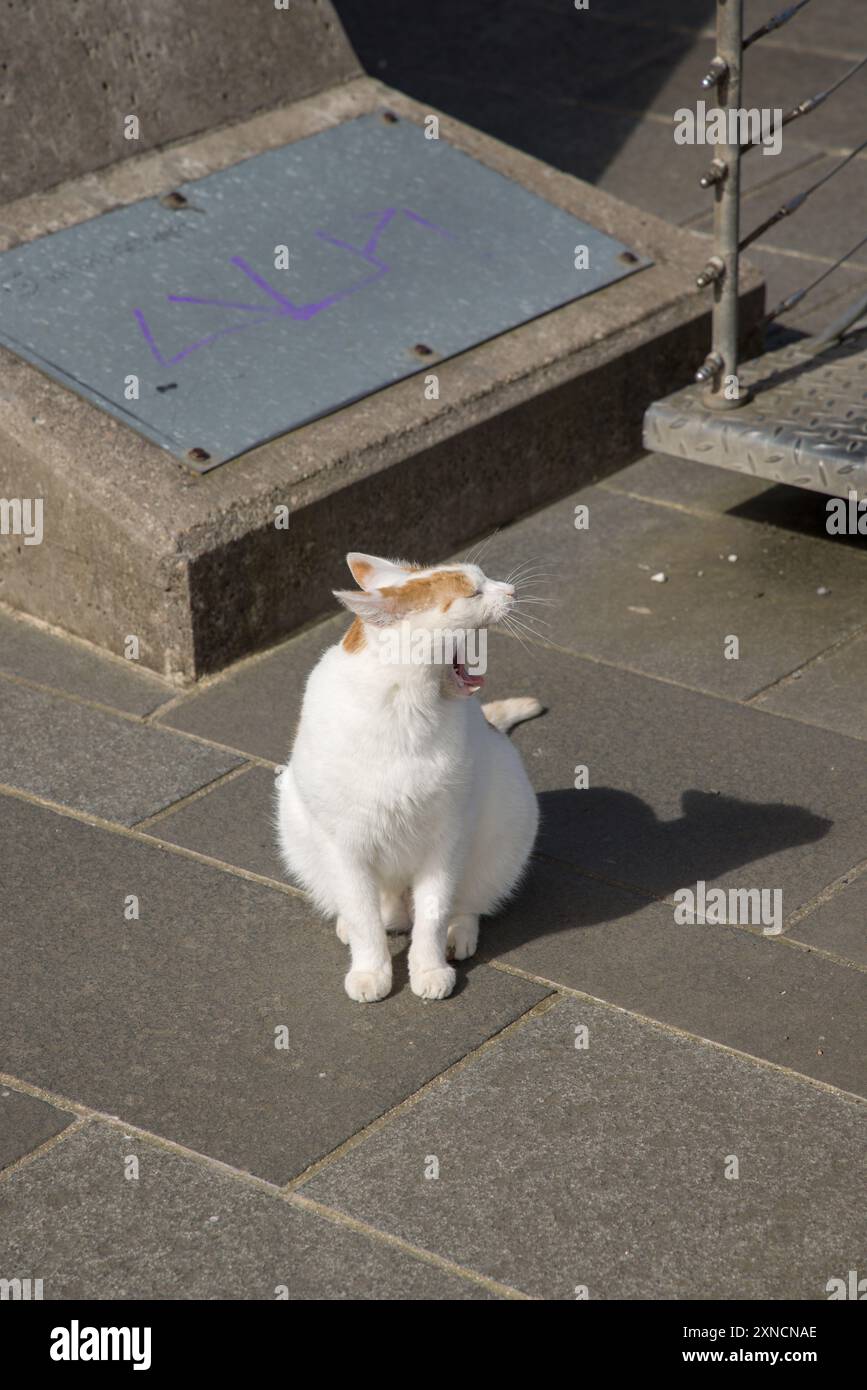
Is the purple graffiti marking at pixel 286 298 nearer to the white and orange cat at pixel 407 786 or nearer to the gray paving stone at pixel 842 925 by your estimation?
the white and orange cat at pixel 407 786

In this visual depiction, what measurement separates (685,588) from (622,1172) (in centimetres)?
268

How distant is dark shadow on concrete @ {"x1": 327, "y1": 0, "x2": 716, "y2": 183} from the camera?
922 centimetres

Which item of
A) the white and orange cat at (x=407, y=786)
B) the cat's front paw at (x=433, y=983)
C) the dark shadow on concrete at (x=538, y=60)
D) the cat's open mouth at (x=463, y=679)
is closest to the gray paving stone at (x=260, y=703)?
the white and orange cat at (x=407, y=786)

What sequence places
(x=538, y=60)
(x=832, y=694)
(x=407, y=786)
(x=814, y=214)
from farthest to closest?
(x=538, y=60) → (x=814, y=214) → (x=832, y=694) → (x=407, y=786)

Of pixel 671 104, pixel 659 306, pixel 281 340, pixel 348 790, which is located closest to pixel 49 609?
pixel 281 340

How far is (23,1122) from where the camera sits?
3.82 metres

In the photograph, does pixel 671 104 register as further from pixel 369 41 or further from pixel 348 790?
pixel 348 790

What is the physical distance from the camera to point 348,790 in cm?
395

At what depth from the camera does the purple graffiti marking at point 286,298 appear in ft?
18.9

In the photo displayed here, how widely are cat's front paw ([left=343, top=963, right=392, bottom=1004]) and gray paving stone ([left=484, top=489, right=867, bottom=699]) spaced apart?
5.59 feet

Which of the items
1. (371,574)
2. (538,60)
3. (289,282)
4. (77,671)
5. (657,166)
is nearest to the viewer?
(371,574)

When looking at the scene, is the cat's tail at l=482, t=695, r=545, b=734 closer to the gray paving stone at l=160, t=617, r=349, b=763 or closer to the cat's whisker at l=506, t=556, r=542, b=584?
the gray paving stone at l=160, t=617, r=349, b=763

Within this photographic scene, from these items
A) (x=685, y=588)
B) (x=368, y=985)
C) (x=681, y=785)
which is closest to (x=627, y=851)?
(x=681, y=785)

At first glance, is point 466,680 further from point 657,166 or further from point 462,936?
point 657,166
